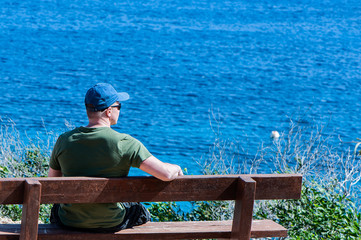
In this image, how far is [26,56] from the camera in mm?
19078

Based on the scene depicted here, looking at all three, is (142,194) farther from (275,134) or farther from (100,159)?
(275,134)

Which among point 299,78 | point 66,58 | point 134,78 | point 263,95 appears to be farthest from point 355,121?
point 66,58

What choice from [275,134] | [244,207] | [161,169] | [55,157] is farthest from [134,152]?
[275,134]

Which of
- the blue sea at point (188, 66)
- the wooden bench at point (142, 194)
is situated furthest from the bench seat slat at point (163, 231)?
the blue sea at point (188, 66)

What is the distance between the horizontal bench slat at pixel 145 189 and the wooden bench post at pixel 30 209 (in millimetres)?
54

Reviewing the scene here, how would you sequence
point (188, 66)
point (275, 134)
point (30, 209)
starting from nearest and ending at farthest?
point (30, 209), point (275, 134), point (188, 66)

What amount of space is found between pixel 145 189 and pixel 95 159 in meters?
0.27

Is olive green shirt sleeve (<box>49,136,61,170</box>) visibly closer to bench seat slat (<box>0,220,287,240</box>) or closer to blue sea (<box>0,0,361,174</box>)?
bench seat slat (<box>0,220,287,240</box>)

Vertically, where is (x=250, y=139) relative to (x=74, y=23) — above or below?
below

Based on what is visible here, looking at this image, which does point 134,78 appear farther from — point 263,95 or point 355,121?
point 355,121

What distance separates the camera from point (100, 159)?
118 inches

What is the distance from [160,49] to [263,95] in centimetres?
559

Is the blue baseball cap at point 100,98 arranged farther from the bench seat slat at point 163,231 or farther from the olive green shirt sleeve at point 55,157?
the bench seat slat at point 163,231

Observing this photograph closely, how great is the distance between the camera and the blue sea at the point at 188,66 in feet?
44.0
